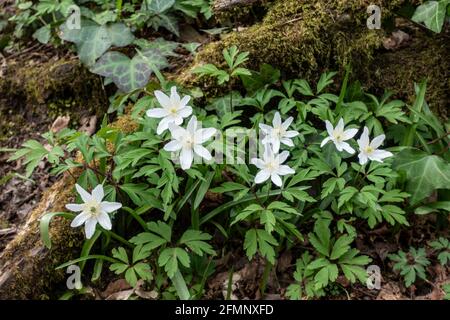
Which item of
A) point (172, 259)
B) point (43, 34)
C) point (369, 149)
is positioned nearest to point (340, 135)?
point (369, 149)

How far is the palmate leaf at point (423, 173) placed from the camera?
2748 mm

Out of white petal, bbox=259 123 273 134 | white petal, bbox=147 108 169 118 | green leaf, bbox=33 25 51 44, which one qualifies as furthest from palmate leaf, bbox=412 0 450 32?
green leaf, bbox=33 25 51 44

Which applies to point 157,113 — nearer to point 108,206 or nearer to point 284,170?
point 108,206

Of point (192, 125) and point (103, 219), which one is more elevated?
point (192, 125)

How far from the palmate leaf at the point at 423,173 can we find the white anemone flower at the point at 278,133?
67cm

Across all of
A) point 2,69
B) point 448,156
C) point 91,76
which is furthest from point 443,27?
point 2,69

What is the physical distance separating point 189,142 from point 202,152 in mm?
77

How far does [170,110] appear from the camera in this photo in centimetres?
252

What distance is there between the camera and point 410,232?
2.95m

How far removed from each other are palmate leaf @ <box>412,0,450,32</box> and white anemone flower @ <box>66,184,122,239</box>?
2158 mm

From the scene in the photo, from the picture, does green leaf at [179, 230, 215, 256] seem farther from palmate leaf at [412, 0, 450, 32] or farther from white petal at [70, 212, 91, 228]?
palmate leaf at [412, 0, 450, 32]

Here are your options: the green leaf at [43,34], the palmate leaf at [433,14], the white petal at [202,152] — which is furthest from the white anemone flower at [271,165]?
the green leaf at [43,34]

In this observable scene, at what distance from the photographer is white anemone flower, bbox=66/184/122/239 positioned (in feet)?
7.63

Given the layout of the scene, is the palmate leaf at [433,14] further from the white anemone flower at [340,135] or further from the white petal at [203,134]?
the white petal at [203,134]
